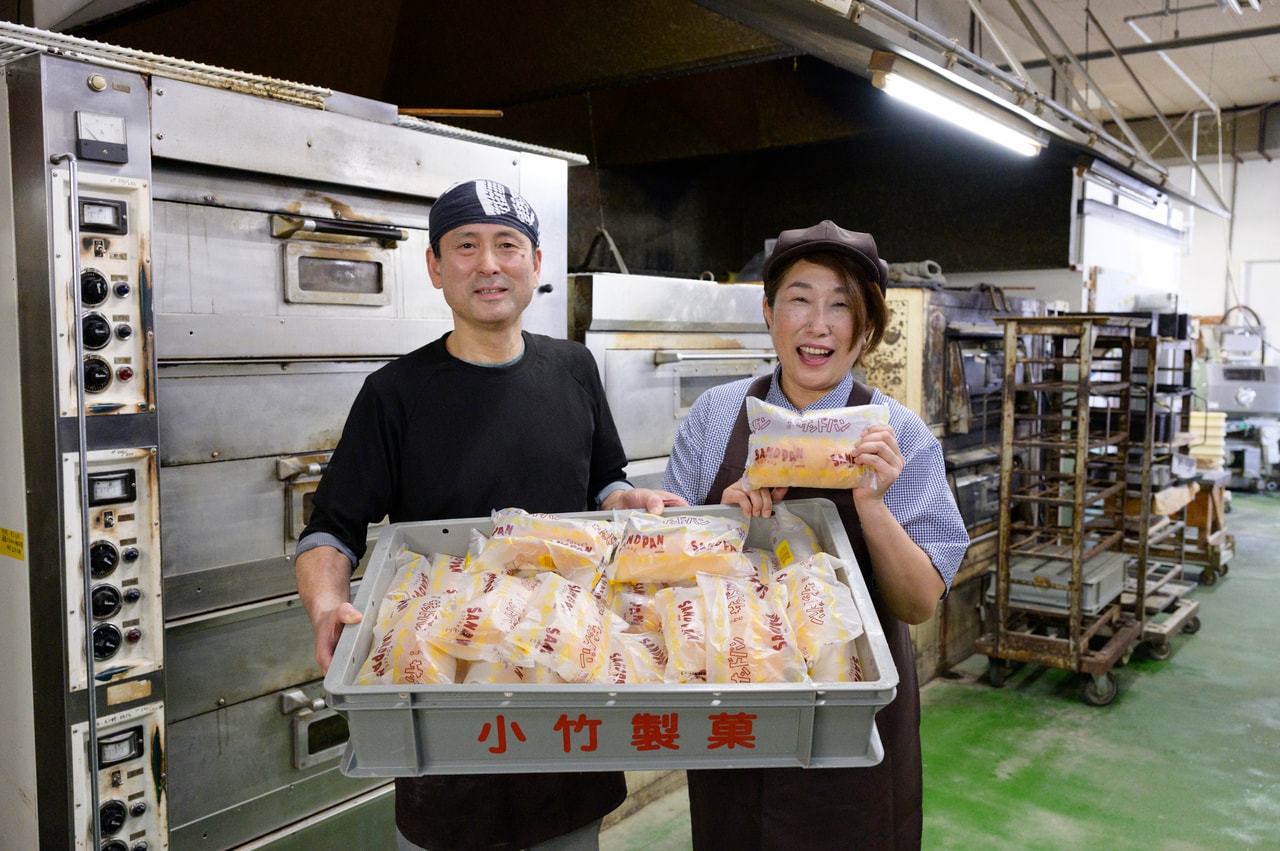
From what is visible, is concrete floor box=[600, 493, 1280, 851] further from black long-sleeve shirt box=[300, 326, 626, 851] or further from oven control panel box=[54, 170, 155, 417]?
oven control panel box=[54, 170, 155, 417]

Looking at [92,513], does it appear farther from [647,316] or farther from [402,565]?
[647,316]

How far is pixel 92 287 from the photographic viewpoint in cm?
186

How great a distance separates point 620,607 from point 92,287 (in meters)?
1.29

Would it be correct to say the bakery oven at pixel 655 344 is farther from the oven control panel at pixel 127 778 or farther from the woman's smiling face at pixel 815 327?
the oven control panel at pixel 127 778

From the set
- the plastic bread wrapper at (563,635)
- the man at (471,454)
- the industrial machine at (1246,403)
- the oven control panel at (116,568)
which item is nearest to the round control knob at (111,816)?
the oven control panel at (116,568)

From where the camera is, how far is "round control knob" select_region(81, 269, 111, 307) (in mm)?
1855

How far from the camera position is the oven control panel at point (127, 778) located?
1931 millimetres

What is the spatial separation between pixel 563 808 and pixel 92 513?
1.14 m

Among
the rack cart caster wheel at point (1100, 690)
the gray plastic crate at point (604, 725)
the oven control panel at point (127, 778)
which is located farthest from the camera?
the rack cart caster wheel at point (1100, 690)

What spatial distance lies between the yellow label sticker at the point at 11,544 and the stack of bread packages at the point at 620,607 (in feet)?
3.48

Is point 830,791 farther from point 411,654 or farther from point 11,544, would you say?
point 11,544

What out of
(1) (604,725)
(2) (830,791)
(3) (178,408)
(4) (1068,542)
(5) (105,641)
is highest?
(3) (178,408)

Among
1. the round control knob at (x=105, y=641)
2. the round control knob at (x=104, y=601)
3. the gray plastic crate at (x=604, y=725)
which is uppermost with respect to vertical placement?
the gray plastic crate at (x=604, y=725)

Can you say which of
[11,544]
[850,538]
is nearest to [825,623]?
[850,538]
